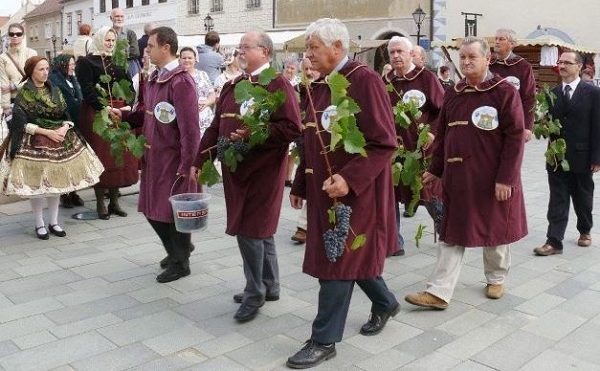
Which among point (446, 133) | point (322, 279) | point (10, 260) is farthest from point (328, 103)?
point (10, 260)

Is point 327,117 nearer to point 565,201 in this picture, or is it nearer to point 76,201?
point 565,201

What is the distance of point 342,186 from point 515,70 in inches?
160

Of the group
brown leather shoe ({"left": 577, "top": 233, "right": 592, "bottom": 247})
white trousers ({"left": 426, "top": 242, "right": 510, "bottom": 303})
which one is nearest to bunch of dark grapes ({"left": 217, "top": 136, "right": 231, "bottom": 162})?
white trousers ({"left": 426, "top": 242, "right": 510, "bottom": 303})

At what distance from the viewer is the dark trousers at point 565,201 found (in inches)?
241

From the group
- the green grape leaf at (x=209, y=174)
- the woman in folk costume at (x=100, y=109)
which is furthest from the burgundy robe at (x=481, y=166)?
the woman in folk costume at (x=100, y=109)

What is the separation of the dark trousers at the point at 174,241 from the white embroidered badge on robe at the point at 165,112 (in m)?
0.78

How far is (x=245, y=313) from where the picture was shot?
438cm

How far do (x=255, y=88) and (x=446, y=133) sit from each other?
1625mm

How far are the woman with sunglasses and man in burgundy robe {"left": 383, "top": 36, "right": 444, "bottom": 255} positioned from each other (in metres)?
3.90

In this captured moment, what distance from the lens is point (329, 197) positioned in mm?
3584

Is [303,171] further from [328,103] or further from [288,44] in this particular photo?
[288,44]

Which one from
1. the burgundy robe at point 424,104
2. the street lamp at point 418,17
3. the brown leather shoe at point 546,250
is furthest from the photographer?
the street lamp at point 418,17

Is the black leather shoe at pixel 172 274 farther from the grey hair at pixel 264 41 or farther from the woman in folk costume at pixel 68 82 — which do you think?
the woman in folk costume at pixel 68 82

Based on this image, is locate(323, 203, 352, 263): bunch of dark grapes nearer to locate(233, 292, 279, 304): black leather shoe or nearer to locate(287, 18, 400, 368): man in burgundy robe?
locate(287, 18, 400, 368): man in burgundy robe
